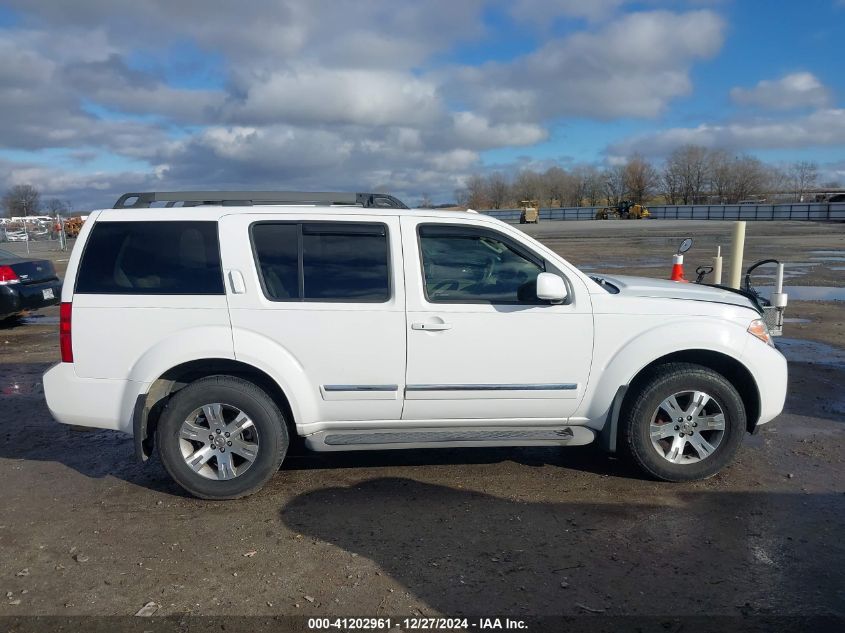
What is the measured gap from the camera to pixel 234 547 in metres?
4.14

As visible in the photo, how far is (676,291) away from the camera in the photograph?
204 inches

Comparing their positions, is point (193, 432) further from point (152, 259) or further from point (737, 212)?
point (737, 212)

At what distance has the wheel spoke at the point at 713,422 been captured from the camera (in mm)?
4895

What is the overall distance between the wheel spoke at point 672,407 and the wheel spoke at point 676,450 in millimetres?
165

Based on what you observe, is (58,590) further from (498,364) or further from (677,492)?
(677,492)

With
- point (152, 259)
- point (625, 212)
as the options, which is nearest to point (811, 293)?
point (152, 259)

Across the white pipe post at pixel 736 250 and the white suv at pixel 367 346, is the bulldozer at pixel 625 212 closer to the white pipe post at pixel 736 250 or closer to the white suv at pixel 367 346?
the white pipe post at pixel 736 250

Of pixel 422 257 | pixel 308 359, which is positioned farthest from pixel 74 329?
pixel 422 257

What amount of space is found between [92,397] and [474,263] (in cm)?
271

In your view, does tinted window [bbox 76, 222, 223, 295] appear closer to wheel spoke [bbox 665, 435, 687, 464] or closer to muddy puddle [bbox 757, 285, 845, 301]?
wheel spoke [bbox 665, 435, 687, 464]

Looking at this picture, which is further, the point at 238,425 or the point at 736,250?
the point at 736,250

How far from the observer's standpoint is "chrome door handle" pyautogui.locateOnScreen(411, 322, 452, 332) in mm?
4699

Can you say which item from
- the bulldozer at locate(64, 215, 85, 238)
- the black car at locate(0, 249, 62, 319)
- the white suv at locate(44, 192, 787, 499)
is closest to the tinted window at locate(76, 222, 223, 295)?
the white suv at locate(44, 192, 787, 499)

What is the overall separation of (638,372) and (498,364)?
0.99 m
